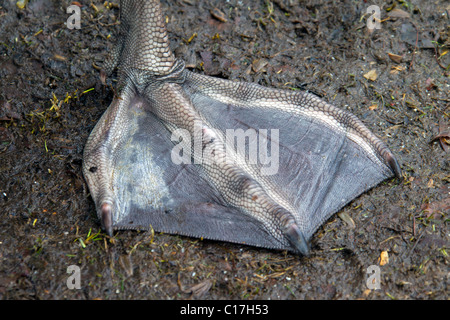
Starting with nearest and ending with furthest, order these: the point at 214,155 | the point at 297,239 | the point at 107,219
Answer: the point at 297,239
the point at 107,219
the point at 214,155

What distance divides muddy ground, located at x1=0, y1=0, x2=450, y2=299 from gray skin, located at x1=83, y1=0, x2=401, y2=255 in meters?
0.17

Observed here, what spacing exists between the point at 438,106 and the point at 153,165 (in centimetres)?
266

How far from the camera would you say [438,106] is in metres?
4.12

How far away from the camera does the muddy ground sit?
3137 mm

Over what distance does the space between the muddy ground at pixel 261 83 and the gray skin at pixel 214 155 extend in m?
0.17

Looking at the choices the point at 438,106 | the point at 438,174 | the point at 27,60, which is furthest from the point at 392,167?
the point at 27,60

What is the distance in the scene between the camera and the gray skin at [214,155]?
328cm

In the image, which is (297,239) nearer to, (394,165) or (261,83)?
(394,165)

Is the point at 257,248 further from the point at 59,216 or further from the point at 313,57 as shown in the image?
the point at 313,57

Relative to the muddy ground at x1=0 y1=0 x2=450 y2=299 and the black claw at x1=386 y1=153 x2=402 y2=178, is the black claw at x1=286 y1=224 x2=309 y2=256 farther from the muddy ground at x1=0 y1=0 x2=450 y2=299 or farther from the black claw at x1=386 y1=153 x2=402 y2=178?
the black claw at x1=386 y1=153 x2=402 y2=178

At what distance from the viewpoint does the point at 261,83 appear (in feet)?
14.1

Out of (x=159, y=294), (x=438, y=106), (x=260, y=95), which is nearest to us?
(x=159, y=294)

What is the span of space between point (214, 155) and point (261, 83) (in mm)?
1208

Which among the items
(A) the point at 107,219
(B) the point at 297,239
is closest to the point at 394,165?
(B) the point at 297,239
